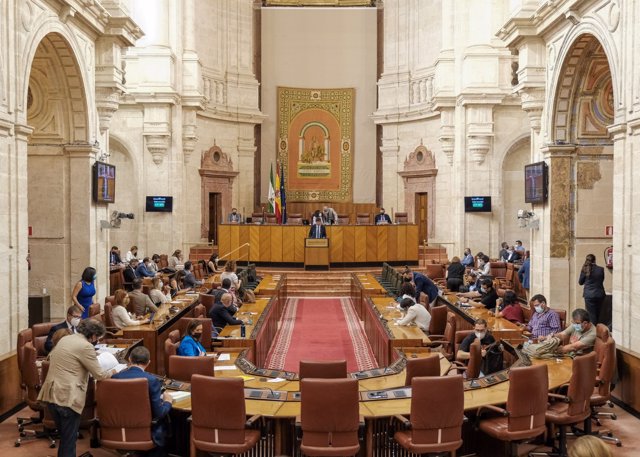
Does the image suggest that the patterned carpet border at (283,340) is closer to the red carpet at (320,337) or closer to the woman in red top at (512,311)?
the red carpet at (320,337)

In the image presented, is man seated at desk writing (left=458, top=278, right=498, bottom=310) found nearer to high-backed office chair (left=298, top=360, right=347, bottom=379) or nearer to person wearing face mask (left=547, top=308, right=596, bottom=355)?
person wearing face mask (left=547, top=308, right=596, bottom=355)

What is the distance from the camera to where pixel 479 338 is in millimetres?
7910

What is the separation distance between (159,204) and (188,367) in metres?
15.3

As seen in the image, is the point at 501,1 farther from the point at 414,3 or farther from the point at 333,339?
the point at 333,339

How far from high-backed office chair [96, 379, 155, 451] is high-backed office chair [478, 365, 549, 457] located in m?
2.83

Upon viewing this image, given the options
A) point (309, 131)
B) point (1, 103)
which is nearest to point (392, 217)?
point (309, 131)

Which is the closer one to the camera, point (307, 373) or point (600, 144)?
point (307, 373)

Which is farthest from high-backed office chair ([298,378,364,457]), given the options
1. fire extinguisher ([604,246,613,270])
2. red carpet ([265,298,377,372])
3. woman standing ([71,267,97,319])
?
fire extinguisher ([604,246,613,270])

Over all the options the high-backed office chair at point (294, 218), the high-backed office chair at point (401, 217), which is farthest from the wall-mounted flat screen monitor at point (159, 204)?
the high-backed office chair at point (401, 217)

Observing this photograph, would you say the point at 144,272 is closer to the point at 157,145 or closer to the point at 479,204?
the point at 157,145

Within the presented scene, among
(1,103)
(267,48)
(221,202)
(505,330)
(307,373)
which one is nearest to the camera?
(307,373)

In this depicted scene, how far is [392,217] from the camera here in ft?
83.1

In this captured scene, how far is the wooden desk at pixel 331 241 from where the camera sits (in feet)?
69.5

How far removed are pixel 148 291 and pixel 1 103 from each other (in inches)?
205
